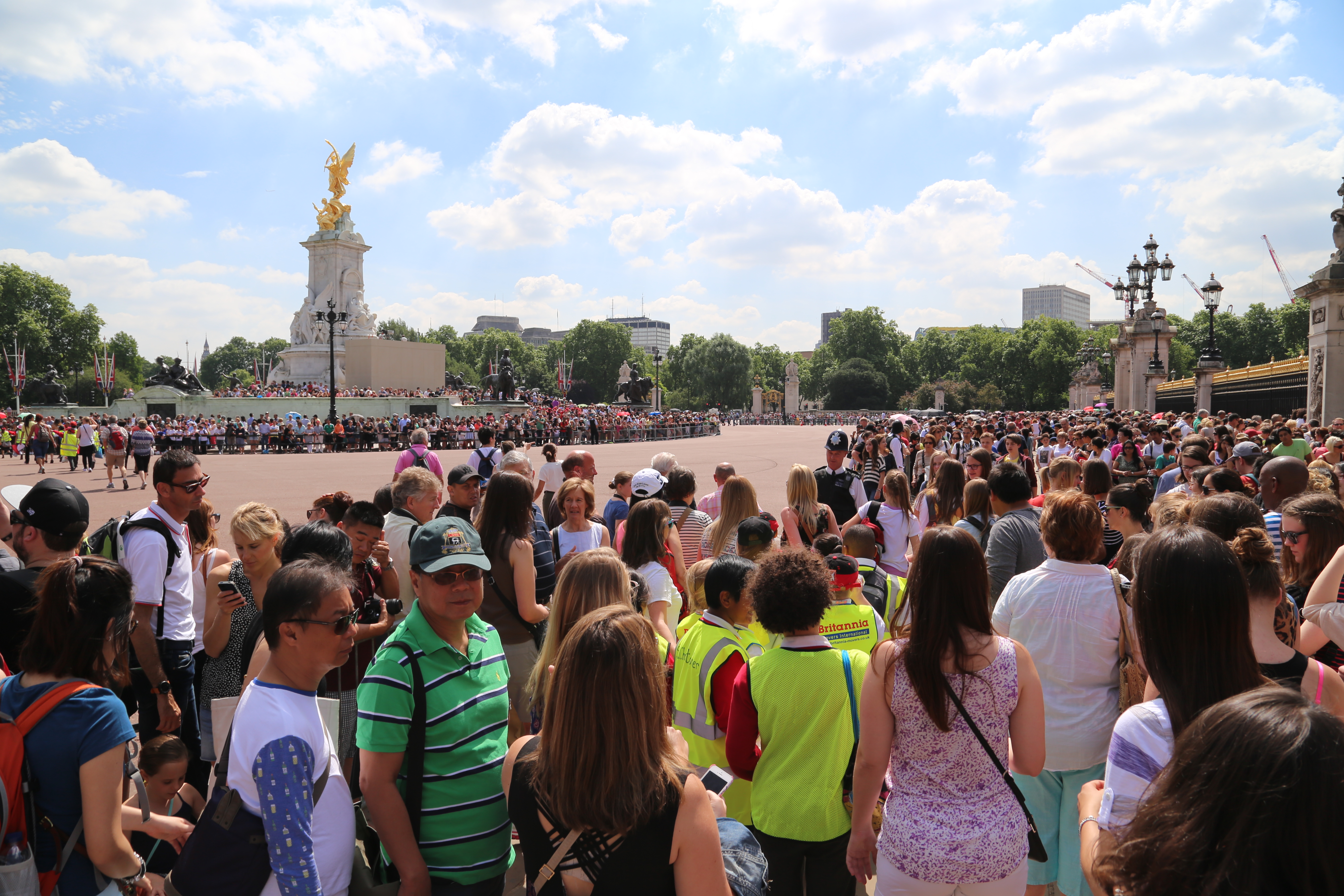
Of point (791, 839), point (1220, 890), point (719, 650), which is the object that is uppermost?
point (1220, 890)

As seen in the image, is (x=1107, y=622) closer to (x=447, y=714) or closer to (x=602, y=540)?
(x=447, y=714)

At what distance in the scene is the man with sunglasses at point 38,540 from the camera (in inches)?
124

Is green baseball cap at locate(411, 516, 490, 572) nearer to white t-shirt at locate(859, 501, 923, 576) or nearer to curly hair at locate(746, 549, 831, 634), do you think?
curly hair at locate(746, 549, 831, 634)

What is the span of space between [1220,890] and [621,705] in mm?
1165

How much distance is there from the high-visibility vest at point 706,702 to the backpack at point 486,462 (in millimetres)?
6430

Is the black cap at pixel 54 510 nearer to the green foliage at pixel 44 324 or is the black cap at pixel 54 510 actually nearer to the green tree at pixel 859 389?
the green foliage at pixel 44 324

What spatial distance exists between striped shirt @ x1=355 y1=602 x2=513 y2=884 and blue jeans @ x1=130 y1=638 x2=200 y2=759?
2387 millimetres

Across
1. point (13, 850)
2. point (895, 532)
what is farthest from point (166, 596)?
point (895, 532)

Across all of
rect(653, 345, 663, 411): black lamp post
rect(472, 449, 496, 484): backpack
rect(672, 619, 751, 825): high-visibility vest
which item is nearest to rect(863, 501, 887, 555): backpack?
rect(672, 619, 751, 825): high-visibility vest

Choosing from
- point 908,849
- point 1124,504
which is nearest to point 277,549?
point 908,849

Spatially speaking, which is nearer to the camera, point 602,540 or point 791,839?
point 791,839

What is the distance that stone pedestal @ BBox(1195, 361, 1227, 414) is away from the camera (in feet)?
82.2

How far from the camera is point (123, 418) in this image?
43344mm

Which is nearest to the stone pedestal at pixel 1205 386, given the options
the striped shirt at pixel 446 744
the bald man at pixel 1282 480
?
the bald man at pixel 1282 480
